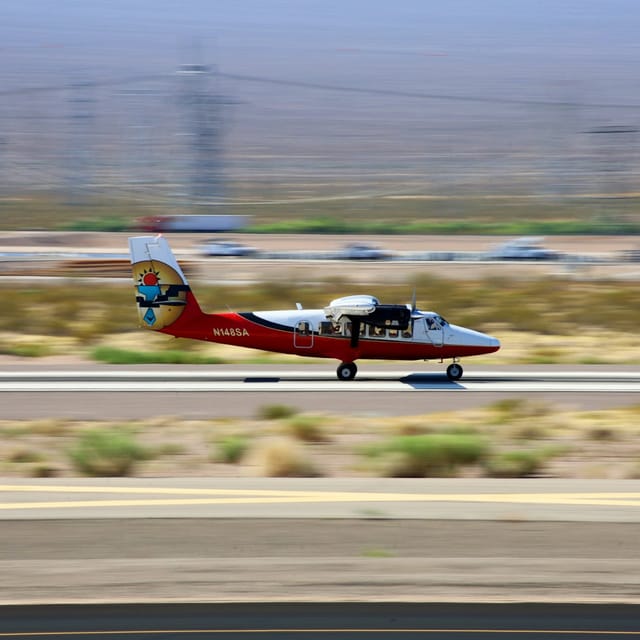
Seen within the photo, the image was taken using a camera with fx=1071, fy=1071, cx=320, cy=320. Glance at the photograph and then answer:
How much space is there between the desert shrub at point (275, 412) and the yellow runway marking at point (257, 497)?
754 centimetres

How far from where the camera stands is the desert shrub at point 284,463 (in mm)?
16969

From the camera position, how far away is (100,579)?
11328mm

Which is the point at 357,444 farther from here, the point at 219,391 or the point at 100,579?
the point at 100,579

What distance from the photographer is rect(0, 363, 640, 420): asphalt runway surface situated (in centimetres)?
2411

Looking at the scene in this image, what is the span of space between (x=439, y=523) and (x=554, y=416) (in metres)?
10.7

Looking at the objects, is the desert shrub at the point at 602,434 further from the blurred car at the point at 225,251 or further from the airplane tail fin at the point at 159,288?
the blurred car at the point at 225,251

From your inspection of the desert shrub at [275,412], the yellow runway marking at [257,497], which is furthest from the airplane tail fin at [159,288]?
the yellow runway marking at [257,497]

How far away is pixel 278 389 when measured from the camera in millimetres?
26688

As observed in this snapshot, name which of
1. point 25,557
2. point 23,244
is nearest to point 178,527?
point 25,557

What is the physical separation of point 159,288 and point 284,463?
1291cm

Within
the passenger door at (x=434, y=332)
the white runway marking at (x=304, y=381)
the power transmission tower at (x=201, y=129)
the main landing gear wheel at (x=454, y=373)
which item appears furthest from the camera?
the power transmission tower at (x=201, y=129)

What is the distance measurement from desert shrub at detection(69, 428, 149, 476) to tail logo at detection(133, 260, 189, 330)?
34.9ft
